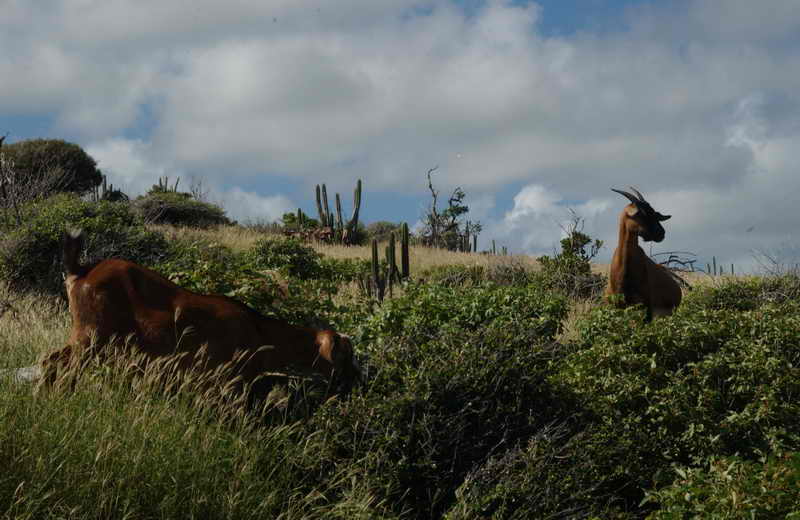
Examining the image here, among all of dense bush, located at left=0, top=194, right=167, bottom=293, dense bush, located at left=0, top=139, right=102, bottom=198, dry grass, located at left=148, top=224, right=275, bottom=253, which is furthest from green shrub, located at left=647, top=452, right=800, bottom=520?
dense bush, located at left=0, top=139, right=102, bottom=198

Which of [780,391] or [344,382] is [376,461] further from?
[780,391]

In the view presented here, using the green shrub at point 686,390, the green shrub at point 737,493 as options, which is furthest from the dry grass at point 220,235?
the green shrub at point 737,493

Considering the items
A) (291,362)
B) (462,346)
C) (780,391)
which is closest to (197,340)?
(291,362)

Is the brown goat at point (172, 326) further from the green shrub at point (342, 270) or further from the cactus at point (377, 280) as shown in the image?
the green shrub at point (342, 270)

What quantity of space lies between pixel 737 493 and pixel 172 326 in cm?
353

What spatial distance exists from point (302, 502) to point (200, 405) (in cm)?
82

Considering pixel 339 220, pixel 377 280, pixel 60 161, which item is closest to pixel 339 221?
pixel 339 220

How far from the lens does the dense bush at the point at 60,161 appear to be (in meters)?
36.3

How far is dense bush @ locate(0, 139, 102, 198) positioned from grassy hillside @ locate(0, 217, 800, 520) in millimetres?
30917

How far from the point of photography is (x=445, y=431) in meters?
5.35

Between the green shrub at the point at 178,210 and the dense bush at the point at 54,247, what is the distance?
44.7 ft

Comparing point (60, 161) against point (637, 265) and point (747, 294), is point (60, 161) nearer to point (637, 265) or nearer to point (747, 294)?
point (747, 294)

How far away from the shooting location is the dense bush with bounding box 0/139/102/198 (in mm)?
36281

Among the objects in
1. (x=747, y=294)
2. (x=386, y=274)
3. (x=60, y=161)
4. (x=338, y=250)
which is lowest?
(x=747, y=294)
